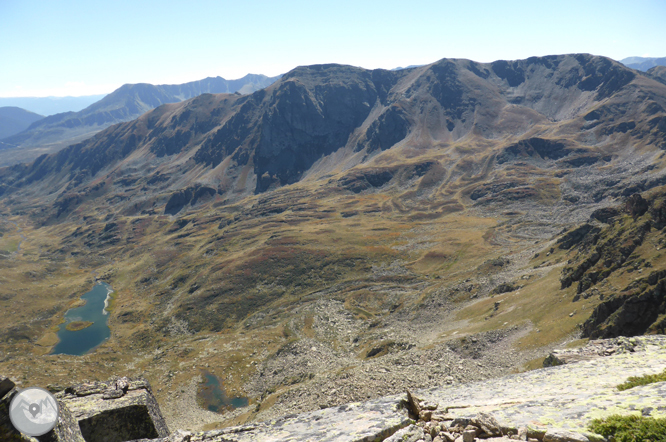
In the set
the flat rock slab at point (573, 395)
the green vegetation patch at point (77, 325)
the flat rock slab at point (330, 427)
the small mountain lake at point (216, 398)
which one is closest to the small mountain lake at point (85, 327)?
the green vegetation patch at point (77, 325)

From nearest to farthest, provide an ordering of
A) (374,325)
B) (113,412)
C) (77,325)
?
(113,412), (374,325), (77,325)

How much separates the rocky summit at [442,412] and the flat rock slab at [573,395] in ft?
0.14

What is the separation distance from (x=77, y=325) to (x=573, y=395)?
157m

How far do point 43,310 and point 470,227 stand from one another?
19123 cm

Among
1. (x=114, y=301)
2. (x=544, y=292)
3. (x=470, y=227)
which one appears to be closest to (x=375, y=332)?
(x=544, y=292)

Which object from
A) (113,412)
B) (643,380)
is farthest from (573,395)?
(113,412)

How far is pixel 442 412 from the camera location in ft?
50.9

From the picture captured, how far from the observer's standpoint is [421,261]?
13088 centimetres

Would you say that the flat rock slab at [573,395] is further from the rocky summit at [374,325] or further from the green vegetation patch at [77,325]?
the green vegetation patch at [77,325]

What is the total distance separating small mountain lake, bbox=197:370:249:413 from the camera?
2675 inches

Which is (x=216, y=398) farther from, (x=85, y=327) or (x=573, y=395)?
(x=85, y=327)

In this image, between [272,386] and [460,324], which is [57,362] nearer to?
[272,386]

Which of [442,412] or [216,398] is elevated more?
[442,412]

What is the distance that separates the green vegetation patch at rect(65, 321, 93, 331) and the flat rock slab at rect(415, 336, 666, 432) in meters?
144
